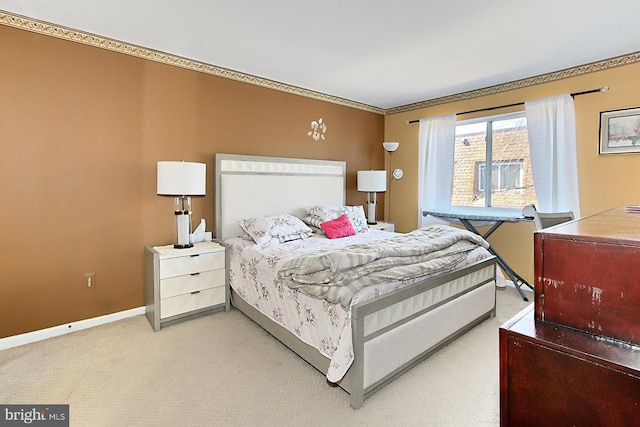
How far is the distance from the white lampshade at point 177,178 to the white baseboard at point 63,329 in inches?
47.4

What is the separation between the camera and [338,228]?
353 centimetres

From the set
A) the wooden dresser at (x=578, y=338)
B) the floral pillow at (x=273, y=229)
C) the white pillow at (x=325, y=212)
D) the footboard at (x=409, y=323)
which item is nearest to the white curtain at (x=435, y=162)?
the white pillow at (x=325, y=212)

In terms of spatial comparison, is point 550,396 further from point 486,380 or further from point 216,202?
point 216,202

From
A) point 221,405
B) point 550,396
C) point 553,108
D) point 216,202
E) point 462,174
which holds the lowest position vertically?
point 221,405

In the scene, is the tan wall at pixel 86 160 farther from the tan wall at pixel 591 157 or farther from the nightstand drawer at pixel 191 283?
the tan wall at pixel 591 157

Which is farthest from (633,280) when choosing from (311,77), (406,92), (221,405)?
(406,92)

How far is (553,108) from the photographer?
3480 mm

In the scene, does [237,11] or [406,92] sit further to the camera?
[406,92]

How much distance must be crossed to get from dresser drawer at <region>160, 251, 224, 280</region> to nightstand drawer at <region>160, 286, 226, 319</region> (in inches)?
8.3

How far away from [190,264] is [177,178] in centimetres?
77

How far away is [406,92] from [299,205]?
6.83 ft

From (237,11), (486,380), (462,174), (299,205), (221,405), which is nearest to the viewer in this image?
(221,405)

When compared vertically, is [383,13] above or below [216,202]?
above

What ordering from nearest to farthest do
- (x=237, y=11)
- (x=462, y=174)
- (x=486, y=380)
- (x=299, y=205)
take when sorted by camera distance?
(x=486, y=380) → (x=237, y=11) → (x=299, y=205) → (x=462, y=174)
